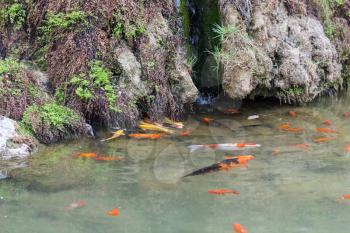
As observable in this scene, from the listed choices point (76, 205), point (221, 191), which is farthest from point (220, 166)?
point (76, 205)

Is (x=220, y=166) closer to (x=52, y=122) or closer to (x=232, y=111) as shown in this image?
(x=52, y=122)

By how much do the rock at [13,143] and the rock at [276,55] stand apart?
2879mm

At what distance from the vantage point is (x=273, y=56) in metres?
7.76

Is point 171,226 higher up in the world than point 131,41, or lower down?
lower down

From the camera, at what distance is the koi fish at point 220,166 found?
17.7 ft

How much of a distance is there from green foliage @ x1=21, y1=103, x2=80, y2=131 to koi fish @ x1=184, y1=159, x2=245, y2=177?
73.5 inches

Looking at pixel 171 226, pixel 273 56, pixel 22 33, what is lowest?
pixel 171 226

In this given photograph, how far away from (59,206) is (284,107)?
4.47 m

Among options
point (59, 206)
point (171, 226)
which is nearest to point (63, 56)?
point (59, 206)

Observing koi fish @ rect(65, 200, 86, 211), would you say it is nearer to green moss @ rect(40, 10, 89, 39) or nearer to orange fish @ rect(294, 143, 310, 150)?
orange fish @ rect(294, 143, 310, 150)

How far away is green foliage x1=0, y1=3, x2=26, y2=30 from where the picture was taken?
7.20m

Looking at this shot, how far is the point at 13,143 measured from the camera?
19.3 feet

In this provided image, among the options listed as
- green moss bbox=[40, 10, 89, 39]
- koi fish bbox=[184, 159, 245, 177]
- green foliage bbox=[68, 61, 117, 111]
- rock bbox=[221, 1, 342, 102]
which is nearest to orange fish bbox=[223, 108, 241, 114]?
rock bbox=[221, 1, 342, 102]

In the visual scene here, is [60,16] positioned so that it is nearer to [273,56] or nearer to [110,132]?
[110,132]
